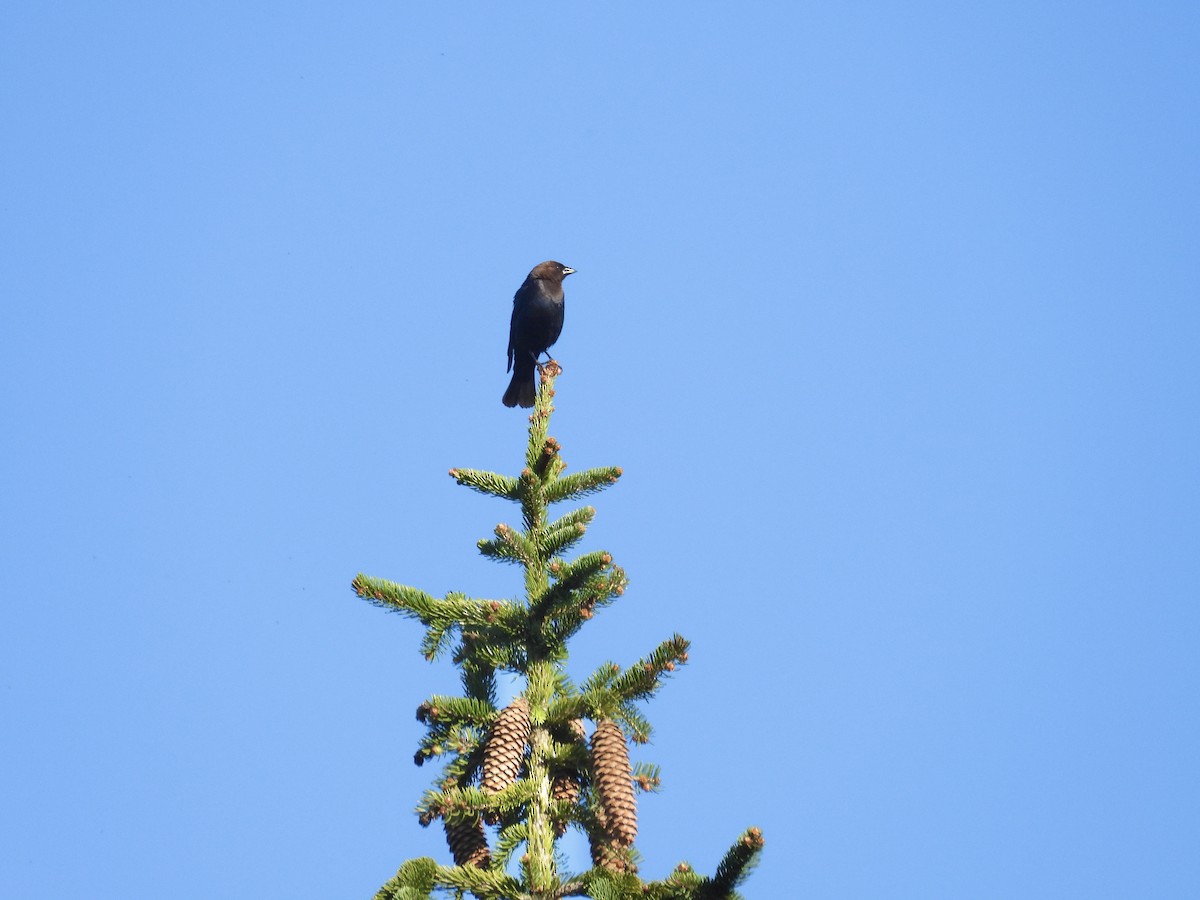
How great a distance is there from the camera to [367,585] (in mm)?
3734

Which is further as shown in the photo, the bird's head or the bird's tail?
the bird's head

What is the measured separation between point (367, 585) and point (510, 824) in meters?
0.82

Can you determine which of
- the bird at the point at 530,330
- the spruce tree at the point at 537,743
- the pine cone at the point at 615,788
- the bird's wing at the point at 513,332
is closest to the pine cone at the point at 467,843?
the spruce tree at the point at 537,743

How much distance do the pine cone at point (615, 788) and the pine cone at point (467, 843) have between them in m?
0.34

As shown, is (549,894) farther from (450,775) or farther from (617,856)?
(450,775)

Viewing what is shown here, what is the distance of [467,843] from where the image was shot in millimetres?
3328

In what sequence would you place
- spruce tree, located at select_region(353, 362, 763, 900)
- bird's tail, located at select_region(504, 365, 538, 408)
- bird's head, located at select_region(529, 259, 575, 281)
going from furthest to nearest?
bird's head, located at select_region(529, 259, 575, 281) < bird's tail, located at select_region(504, 365, 538, 408) < spruce tree, located at select_region(353, 362, 763, 900)

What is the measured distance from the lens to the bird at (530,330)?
9.73 meters

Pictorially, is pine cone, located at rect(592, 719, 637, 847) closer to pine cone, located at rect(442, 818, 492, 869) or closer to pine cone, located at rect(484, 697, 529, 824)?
pine cone, located at rect(484, 697, 529, 824)

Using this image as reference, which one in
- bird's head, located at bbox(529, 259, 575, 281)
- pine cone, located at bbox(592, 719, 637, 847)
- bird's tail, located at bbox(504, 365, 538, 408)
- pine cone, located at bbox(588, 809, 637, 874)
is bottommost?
pine cone, located at bbox(588, 809, 637, 874)

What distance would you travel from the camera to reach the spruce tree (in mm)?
3098

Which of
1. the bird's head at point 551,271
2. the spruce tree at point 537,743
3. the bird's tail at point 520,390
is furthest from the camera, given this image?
the bird's head at point 551,271

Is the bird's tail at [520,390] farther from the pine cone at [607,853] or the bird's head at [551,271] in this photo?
the pine cone at [607,853]

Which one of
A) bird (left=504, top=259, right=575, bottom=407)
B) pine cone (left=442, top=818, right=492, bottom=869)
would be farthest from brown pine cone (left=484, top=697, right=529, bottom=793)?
bird (left=504, top=259, right=575, bottom=407)
